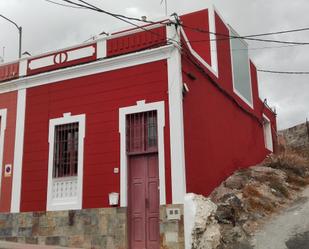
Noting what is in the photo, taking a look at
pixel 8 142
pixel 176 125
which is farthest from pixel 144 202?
pixel 8 142

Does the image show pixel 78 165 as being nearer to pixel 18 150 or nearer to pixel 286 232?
pixel 18 150

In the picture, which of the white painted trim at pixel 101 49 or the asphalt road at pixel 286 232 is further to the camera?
the white painted trim at pixel 101 49

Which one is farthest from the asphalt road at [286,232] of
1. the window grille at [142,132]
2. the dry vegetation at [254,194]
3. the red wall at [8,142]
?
the red wall at [8,142]

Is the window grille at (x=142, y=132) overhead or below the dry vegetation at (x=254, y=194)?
overhead

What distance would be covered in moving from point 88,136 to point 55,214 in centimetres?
245

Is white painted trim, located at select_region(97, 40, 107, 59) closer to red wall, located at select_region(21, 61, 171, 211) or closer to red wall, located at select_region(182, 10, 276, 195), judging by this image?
red wall, located at select_region(21, 61, 171, 211)

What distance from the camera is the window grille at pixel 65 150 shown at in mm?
13641

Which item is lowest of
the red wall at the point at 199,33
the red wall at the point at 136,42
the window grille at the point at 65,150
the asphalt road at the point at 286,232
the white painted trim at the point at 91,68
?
the asphalt road at the point at 286,232

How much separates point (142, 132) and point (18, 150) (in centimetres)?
431

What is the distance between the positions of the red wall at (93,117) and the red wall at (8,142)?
0.54 meters

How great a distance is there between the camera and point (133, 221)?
12312 mm

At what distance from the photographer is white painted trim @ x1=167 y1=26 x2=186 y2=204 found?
11680mm

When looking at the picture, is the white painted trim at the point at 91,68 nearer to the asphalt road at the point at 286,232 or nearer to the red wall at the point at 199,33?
the red wall at the point at 199,33

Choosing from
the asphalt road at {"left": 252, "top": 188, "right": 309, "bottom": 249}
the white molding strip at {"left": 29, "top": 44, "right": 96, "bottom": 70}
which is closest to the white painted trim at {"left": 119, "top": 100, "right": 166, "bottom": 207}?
the white molding strip at {"left": 29, "top": 44, "right": 96, "bottom": 70}
